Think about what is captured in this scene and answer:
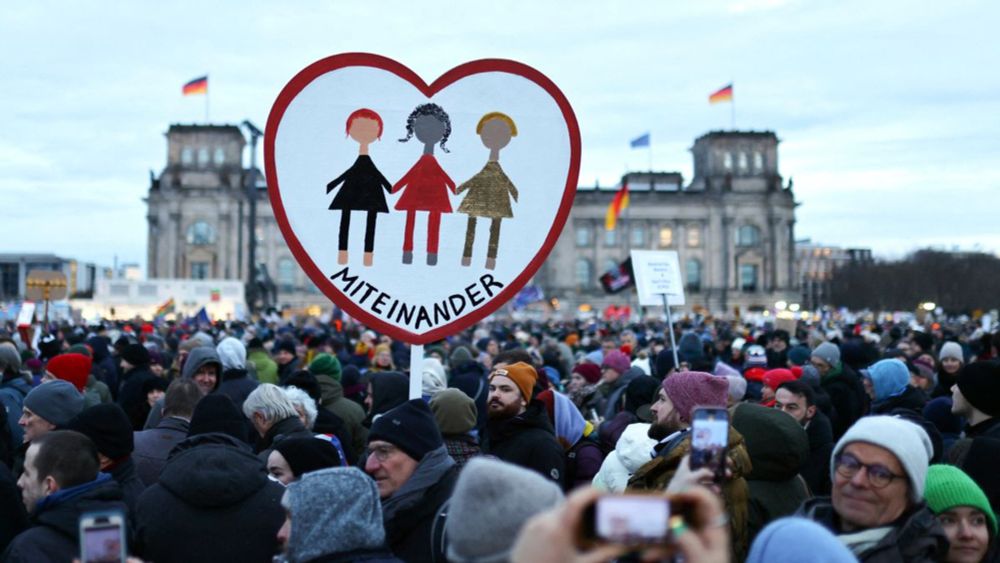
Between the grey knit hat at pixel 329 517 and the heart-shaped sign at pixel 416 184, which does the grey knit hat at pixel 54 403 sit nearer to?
the heart-shaped sign at pixel 416 184

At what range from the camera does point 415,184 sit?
4.39 metres

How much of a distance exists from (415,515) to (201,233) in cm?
8423

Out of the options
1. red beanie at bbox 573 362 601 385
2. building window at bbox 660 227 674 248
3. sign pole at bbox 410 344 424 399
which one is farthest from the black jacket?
building window at bbox 660 227 674 248

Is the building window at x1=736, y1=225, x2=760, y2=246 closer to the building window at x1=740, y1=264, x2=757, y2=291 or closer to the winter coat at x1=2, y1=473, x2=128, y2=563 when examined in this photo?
the building window at x1=740, y1=264, x2=757, y2=291

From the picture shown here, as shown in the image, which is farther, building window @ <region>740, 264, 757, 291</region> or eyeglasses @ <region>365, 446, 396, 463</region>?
building window @ <region>740, 264, 757, 291</region>

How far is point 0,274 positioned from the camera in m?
123

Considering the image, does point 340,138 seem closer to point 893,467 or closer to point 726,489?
point 726,489

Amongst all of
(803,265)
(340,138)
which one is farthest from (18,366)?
(803,265)

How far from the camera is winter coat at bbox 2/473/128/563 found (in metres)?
3.34

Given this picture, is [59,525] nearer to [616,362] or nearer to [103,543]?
[103,543]

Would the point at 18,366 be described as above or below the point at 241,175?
below

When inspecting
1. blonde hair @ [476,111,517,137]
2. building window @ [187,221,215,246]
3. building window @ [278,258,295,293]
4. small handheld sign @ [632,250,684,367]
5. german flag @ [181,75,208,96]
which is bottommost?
small handheld sign @ [632,250,684,367]

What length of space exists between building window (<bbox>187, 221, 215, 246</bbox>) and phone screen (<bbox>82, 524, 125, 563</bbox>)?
85.5 meters

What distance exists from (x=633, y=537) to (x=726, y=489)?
7.63ft
